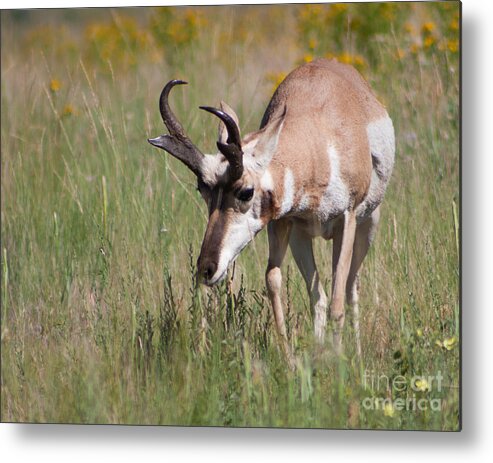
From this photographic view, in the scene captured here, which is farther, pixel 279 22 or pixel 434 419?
pixel 279 22

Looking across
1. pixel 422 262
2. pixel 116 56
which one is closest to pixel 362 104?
pixel 422 262

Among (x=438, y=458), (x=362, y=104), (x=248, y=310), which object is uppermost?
(x=362, y=104)

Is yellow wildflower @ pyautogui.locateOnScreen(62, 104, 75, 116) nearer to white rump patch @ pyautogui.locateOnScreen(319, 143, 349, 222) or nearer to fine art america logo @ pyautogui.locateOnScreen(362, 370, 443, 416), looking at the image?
white rump patch @ pyautogui.locateOnScreen(319, 143, 349, 222)

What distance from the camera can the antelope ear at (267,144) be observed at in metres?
6.00

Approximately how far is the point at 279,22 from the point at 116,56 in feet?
3.25

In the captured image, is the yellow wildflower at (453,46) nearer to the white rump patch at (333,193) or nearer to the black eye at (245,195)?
the white rump patch at (333,193)

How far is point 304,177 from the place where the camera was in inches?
246

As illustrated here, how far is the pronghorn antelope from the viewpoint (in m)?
5.93

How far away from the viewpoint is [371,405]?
605cm

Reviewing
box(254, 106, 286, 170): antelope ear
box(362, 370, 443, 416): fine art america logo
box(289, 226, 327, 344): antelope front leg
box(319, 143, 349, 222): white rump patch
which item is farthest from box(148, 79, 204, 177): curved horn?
box(362, 370, 443, 416): fine art america logo

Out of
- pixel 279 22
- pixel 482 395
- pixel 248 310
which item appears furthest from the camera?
pixel 279 22

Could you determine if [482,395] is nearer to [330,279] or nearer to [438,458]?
[438,458]

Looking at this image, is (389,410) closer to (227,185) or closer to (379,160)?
(227,185)

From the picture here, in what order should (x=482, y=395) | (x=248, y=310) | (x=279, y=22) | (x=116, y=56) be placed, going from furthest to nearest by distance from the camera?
(x=116, y=56) → (x=279, y=22) → (x=248, y=310) → (x=482, y=395)
